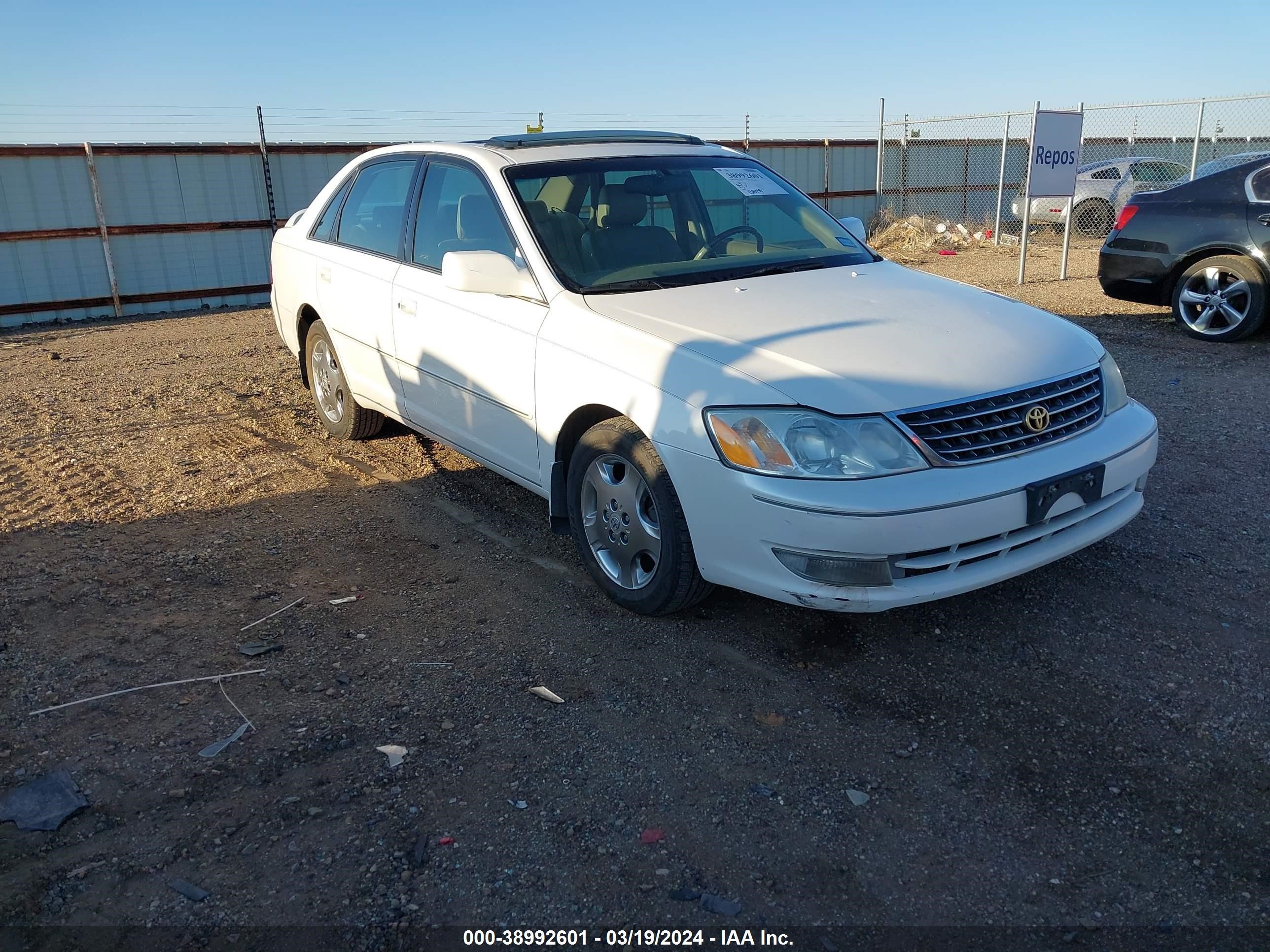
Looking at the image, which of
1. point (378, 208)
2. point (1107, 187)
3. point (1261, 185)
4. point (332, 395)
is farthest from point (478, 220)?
point (1107, 187)

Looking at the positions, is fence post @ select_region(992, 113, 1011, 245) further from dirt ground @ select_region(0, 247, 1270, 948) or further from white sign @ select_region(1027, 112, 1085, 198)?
dirt ground @ select_region(0, 247, 1270, 948)

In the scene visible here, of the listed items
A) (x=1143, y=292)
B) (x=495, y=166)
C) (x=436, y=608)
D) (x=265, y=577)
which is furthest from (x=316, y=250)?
(x=1143, y=292)

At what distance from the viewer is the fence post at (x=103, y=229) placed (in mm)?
12344

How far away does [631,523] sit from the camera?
3736 millimetres

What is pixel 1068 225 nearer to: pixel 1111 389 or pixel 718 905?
pixel 1111 389

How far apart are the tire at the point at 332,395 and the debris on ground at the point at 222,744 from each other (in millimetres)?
2890

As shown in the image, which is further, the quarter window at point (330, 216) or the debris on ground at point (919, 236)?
the debris on ground at point (919, 236)

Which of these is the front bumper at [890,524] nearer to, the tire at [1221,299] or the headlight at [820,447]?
the headlight at [820,447]

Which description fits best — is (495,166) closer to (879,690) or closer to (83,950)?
(879,690)

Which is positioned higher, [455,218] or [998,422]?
[455,218]

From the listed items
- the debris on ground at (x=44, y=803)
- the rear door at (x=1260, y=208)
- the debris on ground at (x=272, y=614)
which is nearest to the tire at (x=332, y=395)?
the debris on ground at (x=272, y=614)

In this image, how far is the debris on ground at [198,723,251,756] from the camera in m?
3.03

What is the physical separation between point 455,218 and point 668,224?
1.01 meters

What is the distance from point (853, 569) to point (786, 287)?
4.78 ft
